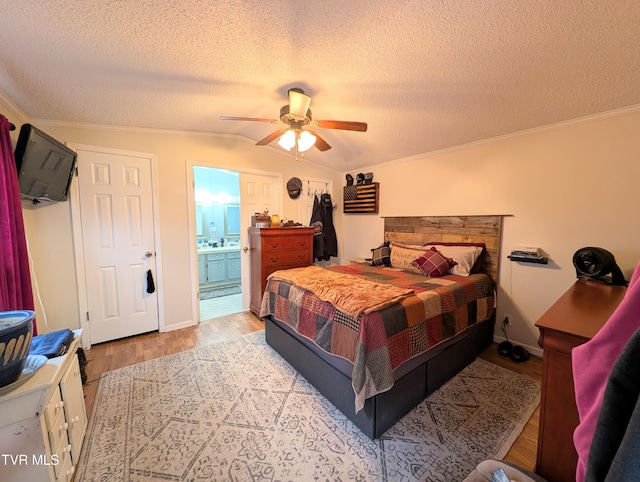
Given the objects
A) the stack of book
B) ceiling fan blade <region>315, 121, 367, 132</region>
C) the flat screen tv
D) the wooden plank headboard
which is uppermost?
ceiling fan blade <region>315, 121, 367, 132</region>

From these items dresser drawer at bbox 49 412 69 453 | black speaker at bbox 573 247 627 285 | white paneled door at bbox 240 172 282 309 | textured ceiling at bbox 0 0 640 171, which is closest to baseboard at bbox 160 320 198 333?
white paneled door at bbox 240 172 282 309

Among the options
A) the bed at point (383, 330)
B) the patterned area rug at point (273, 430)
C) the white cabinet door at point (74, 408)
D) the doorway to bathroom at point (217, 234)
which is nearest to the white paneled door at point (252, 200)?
the doorway to bathroom at point (217, 234)

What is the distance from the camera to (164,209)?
9.98 feet

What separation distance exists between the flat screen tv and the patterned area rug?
1.68 meters

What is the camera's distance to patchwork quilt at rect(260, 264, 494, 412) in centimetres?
150

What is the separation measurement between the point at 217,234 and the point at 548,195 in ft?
17.3

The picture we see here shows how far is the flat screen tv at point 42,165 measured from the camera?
6.08ft

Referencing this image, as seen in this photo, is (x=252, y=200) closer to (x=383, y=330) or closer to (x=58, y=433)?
(x=383, y=330)

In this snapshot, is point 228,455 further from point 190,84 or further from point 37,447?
point 190,84

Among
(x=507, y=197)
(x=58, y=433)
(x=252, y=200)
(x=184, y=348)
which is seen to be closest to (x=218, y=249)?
(x=252, y=200)

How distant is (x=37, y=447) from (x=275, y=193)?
3303mm

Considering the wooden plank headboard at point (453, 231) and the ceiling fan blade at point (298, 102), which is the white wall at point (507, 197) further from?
the ceiling fan blade at point (298, 102)

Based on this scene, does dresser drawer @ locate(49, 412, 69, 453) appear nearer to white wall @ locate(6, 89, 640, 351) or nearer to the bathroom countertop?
white wall @ locate(6, 89, 640, 351)

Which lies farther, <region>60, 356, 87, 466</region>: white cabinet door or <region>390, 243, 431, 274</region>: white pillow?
<region>390, 243, 431, 274</region>: white pillow
